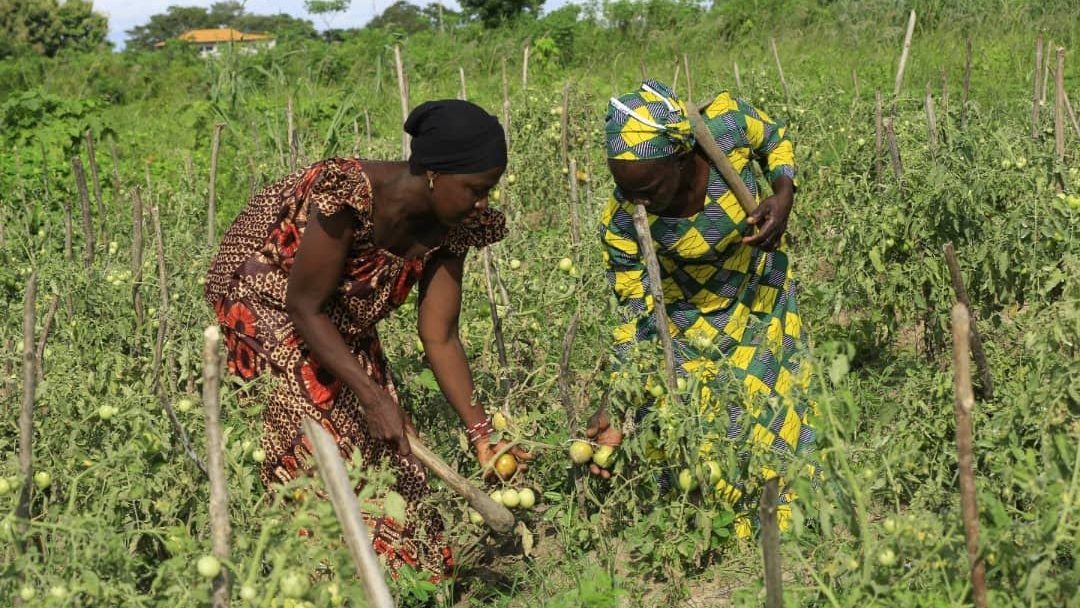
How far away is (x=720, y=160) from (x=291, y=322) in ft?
3.64

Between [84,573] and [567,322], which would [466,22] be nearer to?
[567,322]

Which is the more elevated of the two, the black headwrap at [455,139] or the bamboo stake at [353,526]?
the black headwrap at [455,139]

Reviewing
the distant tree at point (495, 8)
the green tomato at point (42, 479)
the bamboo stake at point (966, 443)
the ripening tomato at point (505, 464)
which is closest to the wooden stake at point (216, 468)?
the green tomato at point (42, 479)

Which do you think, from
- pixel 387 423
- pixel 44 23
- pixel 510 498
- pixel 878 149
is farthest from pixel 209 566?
pixel 44 23

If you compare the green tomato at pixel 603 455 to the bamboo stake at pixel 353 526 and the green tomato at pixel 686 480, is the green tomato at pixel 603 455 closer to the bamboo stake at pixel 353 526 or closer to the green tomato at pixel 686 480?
the green tomato at pixel 686 480

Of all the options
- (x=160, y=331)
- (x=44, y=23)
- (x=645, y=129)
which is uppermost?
(x=645, y=129)

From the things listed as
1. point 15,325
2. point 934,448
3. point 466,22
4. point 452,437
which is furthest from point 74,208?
point 466,22

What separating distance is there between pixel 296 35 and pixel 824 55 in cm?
634

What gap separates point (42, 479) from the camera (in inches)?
90.7

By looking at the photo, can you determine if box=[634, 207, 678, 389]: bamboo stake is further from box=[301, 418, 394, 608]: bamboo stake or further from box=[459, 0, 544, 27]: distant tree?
box=[459, 0, 544, 27]: distant tree

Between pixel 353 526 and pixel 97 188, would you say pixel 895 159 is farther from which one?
pixel 97 188

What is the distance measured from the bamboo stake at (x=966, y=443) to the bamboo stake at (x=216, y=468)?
3.69ft

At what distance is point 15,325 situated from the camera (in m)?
3.71

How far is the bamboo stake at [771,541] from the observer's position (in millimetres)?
1812
